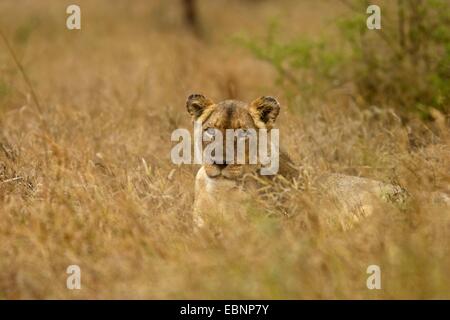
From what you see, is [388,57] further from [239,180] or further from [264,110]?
[239,180]

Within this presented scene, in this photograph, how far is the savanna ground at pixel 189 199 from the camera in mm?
4750

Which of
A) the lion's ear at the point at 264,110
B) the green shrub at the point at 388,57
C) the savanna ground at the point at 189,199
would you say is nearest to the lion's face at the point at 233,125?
the lion's ear at the point at 264,110

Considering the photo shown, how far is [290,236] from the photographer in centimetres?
504

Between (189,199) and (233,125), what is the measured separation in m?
0.83

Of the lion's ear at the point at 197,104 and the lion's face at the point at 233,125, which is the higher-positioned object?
the lion's ear at the point at 197,104

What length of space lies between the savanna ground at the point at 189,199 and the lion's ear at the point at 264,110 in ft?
1.52

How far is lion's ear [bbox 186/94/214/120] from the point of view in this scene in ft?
21.0

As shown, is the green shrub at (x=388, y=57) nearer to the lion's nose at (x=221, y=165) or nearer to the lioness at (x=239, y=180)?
the lioness at (x=239, y=180)

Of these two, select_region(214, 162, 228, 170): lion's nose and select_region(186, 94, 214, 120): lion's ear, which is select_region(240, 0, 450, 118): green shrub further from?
select_region(214, 162, 228, 170): lion's nose

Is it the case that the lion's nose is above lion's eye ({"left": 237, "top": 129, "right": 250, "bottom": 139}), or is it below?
below

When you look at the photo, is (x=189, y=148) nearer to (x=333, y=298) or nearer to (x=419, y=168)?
(x=419, y=168)

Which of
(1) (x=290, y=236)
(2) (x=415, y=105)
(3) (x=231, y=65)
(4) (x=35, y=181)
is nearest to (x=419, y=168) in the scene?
(1) (x=290, y=236)

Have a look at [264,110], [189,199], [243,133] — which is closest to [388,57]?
[264,110]

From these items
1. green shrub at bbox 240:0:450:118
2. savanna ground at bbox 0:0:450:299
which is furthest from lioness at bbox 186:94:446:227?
green shrub at bbox 240:0:450:118
